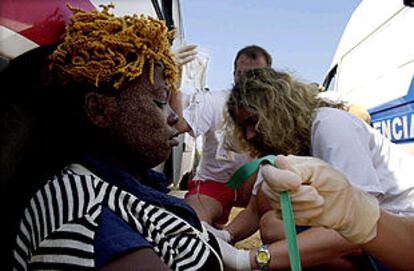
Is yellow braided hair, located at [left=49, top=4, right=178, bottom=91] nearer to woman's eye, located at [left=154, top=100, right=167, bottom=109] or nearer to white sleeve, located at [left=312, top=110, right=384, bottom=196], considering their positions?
woman's eye, located at [left=154, top=100, right=167, bottom=109]

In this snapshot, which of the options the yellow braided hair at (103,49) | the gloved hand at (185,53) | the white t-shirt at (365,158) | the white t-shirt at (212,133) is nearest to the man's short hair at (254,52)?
the white t-shirt at (212,133)

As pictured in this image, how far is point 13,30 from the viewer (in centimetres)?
85

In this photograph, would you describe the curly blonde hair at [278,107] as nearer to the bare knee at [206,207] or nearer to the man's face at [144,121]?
the bare knee at [206,207]

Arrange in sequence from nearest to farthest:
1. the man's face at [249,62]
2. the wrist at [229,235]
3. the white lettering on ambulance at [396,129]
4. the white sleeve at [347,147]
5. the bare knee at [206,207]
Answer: the white sleeve at [347,147]
the wrist at [229,235]
the bare knee at [206,207]
the white lettering on ambulance at [396,129]
the man's face at [249,62]

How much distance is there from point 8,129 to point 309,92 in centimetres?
156

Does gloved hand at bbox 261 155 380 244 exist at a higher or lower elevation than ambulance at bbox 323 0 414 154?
lower

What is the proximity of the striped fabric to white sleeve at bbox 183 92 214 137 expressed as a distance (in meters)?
1.71

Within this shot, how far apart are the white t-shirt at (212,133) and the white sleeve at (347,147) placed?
861mm

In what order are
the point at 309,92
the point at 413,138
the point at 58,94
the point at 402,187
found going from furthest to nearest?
the point at 413,138 < the point at 309,92 < the point at 402,187 < the point at 58,94

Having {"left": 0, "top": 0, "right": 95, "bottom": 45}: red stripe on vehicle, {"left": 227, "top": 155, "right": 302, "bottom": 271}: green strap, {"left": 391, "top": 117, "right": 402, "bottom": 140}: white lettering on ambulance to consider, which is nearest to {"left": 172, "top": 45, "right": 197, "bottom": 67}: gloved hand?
{"left": 0, "top": 0, "right": 95, "bottom": 45}: red stripe on vehicle

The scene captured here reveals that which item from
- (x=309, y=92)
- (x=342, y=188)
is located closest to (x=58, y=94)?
(x=342, y=188)

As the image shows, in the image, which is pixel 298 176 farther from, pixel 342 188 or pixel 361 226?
pixel 361 226

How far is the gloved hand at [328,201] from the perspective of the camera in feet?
3.49

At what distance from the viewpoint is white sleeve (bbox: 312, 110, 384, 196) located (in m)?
1.69
